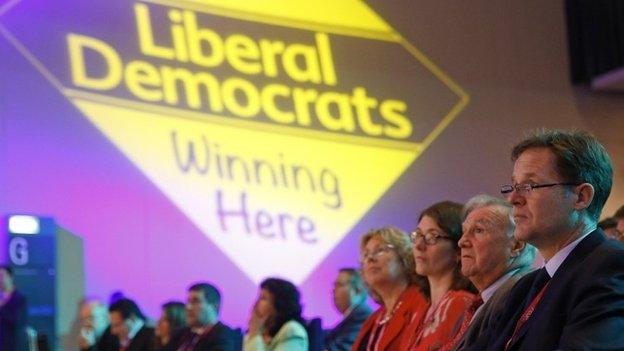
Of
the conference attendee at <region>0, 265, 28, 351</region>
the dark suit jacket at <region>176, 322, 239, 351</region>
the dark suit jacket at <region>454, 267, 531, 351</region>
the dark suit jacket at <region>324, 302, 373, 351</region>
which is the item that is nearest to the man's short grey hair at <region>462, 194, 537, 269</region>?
the dark suit jacket at <region>454, 267, 531, 351</region>

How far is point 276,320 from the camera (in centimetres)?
555

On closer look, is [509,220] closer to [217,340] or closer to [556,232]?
[556,232]

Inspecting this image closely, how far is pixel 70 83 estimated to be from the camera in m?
7.73

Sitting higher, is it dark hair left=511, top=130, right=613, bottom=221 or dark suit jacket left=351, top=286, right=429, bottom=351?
dark hair left=511, top=130, right=613, bottom=221

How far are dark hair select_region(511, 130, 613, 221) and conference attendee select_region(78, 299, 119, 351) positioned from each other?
18.4ft

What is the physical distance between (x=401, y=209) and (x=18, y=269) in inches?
125

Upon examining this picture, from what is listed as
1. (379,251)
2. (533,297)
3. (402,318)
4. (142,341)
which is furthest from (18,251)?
(533,297)

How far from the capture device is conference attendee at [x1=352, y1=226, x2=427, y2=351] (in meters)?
3.90

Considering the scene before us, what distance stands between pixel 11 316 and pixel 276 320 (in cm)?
231

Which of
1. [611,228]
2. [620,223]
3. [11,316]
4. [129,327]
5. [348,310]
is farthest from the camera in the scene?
[129,327]

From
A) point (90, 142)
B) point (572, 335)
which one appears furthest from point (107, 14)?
point (572, 335)

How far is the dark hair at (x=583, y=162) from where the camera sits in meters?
2.16

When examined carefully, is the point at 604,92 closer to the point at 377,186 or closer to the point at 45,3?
the point at 377,186

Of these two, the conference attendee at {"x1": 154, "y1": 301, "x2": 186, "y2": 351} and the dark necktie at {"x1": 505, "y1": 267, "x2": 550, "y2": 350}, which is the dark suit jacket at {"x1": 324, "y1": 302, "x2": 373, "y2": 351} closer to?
the conference attendee at {"x1": 154, "y1": 301, "x2": 186, "y2": 351}
